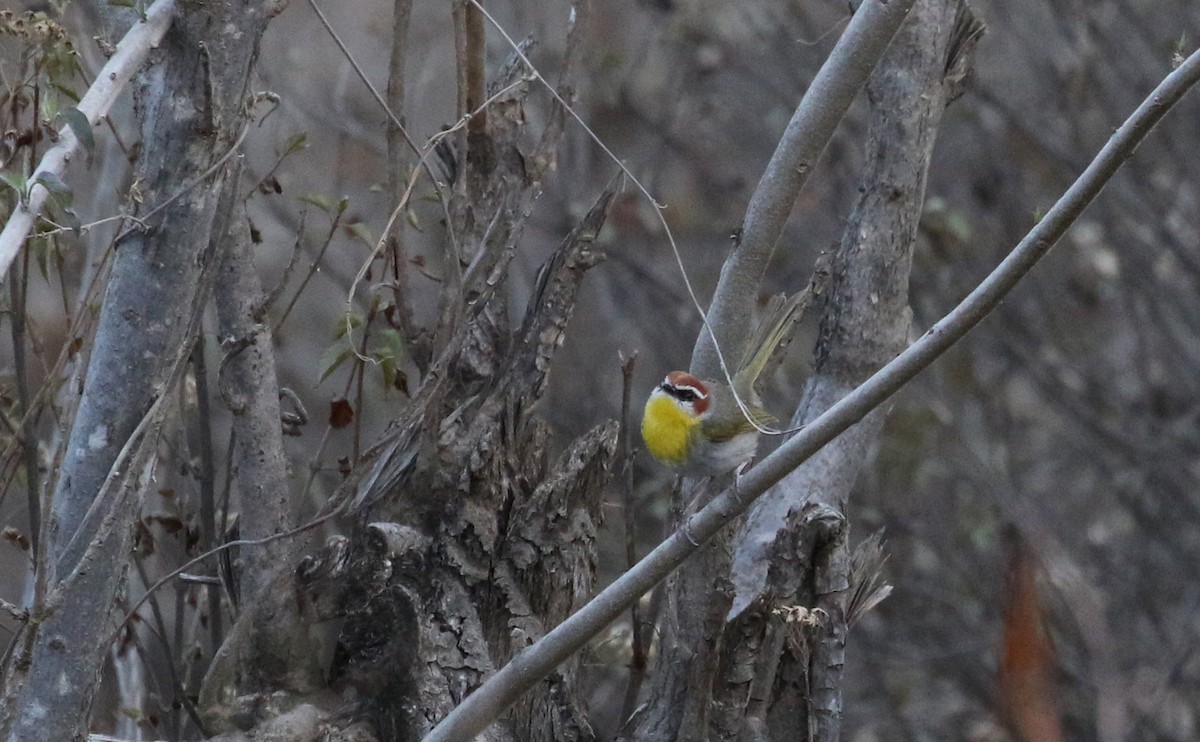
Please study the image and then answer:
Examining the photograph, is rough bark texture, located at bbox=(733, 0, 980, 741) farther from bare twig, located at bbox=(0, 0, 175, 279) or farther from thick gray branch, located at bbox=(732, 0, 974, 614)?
bare twig, located at bbox=(0, 0, 175, 279)

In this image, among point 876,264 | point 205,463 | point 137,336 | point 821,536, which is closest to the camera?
point 137,336

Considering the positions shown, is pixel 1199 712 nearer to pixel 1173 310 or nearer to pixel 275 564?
pixel 1173 310

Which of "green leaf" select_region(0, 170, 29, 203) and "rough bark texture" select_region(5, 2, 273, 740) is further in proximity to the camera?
"rough bark texture" select_region(5, 2, 273, 740)

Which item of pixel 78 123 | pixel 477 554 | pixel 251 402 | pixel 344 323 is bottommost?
pixel 477 554

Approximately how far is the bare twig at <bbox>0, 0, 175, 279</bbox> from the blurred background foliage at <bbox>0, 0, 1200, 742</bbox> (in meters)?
4.36

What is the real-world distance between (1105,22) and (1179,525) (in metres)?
3.06

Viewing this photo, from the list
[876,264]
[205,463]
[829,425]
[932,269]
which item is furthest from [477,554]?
[932,269]

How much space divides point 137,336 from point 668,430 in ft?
4.15

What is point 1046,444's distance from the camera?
8414 mm

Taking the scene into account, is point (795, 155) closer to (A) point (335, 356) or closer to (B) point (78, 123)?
(A) point (335, 356)

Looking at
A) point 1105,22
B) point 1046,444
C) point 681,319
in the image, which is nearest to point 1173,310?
point 1046,444

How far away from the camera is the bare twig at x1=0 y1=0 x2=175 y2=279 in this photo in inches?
77.2

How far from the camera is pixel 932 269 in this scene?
7.34 metres

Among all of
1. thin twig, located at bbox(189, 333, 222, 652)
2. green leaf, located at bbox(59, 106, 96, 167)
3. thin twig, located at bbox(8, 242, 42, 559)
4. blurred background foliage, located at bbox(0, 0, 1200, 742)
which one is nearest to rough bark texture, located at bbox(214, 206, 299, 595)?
thin twig, located at bbox(189, 333, 222, 652)
